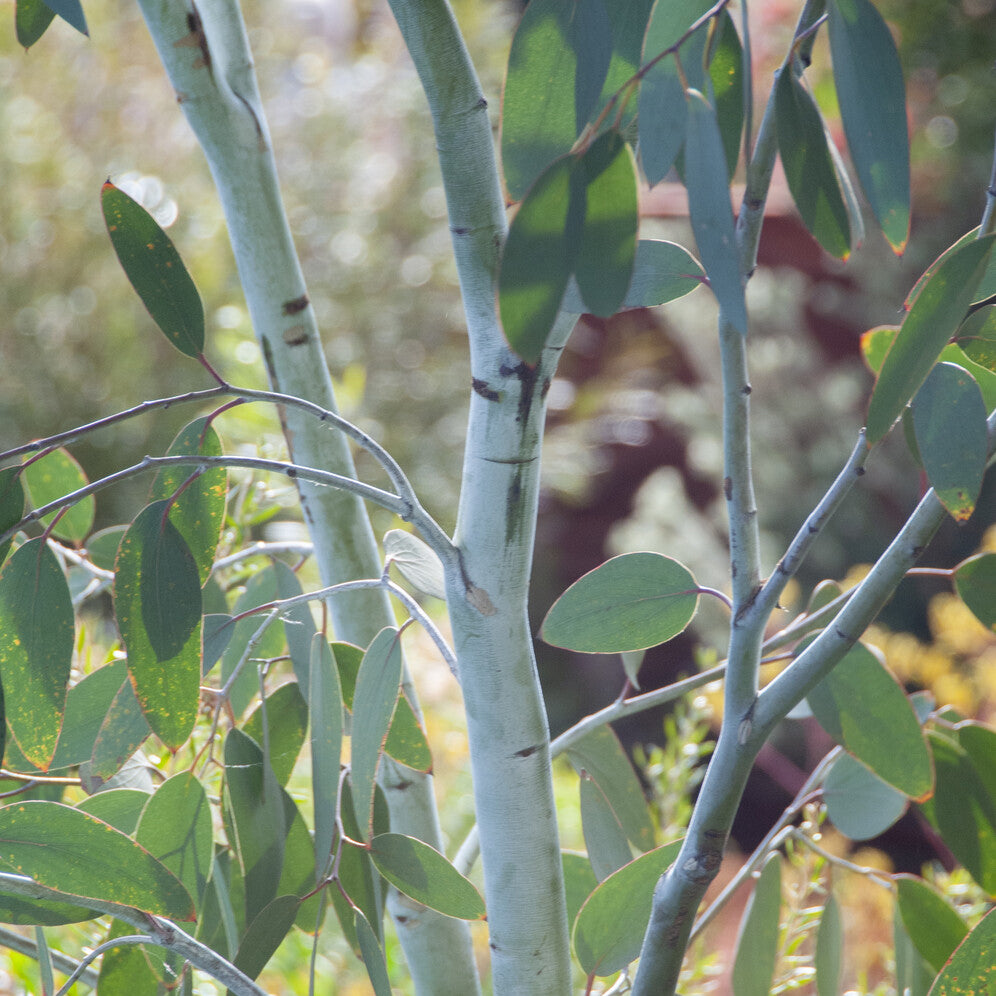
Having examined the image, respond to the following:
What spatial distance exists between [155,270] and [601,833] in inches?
9.2

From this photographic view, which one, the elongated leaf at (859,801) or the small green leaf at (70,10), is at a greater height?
the small green leaf at (70,10)

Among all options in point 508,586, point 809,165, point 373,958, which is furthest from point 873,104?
point 373,958

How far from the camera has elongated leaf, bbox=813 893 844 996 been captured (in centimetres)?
33

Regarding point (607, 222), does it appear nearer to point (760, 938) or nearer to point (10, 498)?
point (10, 498)

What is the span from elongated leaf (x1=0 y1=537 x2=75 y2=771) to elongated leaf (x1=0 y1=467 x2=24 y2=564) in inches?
0.4

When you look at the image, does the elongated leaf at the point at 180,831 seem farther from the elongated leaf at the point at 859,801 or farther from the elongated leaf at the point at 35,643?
the elongated leaf at the point at 859,801

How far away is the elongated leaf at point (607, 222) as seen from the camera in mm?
146

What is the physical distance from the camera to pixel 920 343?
0.16 m

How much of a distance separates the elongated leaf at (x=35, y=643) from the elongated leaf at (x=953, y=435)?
201 millimetres

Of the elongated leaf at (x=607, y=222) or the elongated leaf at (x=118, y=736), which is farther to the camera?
the elongated leaf at (x=118, y=736)

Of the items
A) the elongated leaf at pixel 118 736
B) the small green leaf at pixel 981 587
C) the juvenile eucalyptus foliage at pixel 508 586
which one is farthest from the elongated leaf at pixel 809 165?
the elongated leaf at pixel 118 736

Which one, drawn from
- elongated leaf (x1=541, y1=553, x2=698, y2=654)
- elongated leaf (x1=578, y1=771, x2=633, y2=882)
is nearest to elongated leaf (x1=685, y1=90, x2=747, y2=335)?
elongated leaf (x1=541, y1=553, x2=698, y2=654)

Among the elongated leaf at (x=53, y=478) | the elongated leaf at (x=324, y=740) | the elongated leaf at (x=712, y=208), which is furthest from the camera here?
the elongated leaf at (x=53, y=478)

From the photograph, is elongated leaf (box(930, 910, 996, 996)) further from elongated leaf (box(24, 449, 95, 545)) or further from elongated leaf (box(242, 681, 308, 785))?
elongated leaf (box(24, 449, 95, 545))
